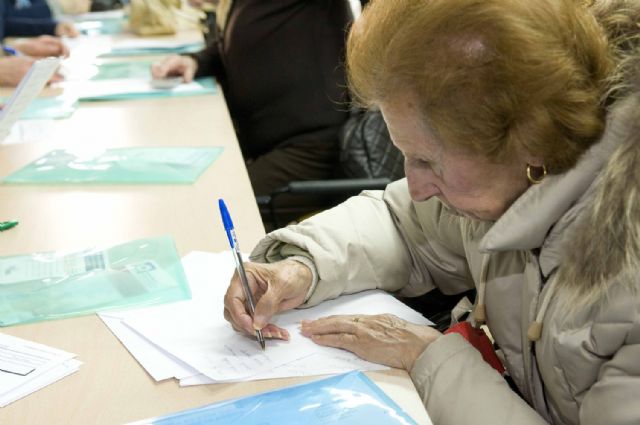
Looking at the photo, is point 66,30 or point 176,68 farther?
point 66,30

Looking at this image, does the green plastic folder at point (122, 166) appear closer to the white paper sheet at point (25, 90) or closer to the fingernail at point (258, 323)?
the white paper sheet at point (25, 90)

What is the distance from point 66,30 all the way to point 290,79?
5.08ft

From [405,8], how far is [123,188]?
88 centimetres

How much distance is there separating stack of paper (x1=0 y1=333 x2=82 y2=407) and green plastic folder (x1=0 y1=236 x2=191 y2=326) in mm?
77

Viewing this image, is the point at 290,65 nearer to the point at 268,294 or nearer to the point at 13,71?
the point at 13,71

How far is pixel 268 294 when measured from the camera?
1132 millimetres

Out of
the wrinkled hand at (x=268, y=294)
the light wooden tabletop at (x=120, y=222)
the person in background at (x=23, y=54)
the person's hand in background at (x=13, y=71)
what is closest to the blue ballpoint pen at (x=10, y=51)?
the person in background at (x=23, y=54)

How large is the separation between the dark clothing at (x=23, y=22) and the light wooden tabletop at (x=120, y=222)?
149cm

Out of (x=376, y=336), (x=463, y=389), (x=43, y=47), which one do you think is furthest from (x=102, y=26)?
(x=463, y=389)

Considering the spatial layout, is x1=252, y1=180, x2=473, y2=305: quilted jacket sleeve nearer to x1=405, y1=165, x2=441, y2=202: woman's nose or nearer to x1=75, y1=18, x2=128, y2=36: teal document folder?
x1=405, y1=165, x2=441, y2=202: woman's nose

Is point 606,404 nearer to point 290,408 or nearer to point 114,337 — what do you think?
point 290,408

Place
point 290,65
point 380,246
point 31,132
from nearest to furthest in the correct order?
1. point 380,246
2. point 31,132
3. point 290,65

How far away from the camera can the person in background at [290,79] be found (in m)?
2.44

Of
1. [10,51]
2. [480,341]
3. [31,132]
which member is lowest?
[480,341]
